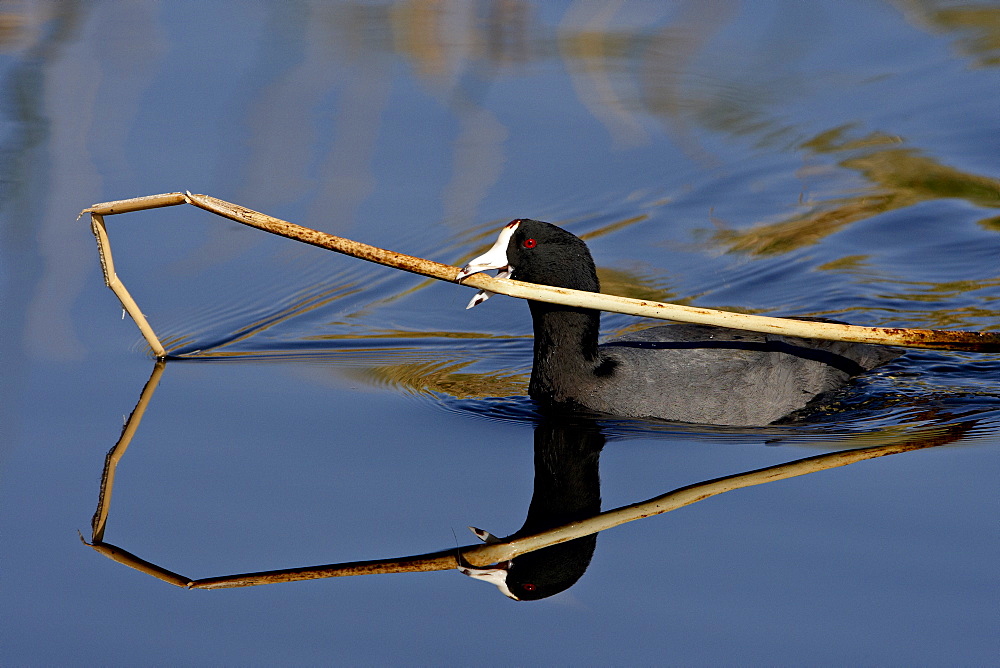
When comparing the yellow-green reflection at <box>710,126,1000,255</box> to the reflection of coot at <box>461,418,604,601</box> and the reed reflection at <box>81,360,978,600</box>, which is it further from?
the reflection of coot at <box>461,418,604,601</box>

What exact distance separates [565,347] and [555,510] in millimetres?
1145

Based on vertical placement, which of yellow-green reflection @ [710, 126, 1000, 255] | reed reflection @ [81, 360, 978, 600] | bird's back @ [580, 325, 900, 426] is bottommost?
reed reflection @ [81, 360, 978, 600]

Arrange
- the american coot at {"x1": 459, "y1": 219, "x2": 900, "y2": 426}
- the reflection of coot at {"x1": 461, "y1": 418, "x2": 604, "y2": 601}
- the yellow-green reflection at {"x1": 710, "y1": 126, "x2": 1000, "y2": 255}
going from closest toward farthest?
the reflection of coot at {"x1": 461, "y1": 418, "x2": 604, "y2": 601}, the american coot at {"x1": 459, "y1": 219, "x2": 900, "y2": 426}, the yellow-green reflection at {"x1": 710, "y1": 126, "x2": 1000, "y2": 255}

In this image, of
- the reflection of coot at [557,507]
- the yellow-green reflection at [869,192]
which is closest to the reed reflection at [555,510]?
the reflection of coot at [557,507]

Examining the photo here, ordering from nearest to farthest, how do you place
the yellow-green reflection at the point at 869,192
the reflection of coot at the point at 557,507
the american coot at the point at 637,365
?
the reflection of coot at the point at 557,507 < the american coot at the point at 637,365 < the yellow-green reflection at the point at 869,192

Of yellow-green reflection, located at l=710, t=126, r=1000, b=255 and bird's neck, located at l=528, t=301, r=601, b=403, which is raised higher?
yellow-green reflection, located at l=710, t=126, r=1000, b=255

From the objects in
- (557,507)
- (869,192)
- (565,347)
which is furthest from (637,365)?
(869,192)

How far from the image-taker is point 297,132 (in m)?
6.69

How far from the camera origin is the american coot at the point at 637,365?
4.47m

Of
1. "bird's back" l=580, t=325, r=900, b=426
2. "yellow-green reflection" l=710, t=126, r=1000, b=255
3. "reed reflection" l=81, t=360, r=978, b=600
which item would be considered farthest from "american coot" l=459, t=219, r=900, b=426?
"yellow-green reflection" l=710, t=126, r=1000, b=255

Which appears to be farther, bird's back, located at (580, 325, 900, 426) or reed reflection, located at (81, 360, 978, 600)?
bird's back, located at (580, 325, 900, 426)

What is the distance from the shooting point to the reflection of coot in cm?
314

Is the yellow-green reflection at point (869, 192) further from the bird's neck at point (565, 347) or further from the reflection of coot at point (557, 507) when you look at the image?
the reflection of coot at point (557, 507)

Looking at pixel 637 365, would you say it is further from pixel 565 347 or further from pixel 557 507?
pixel 557 507
